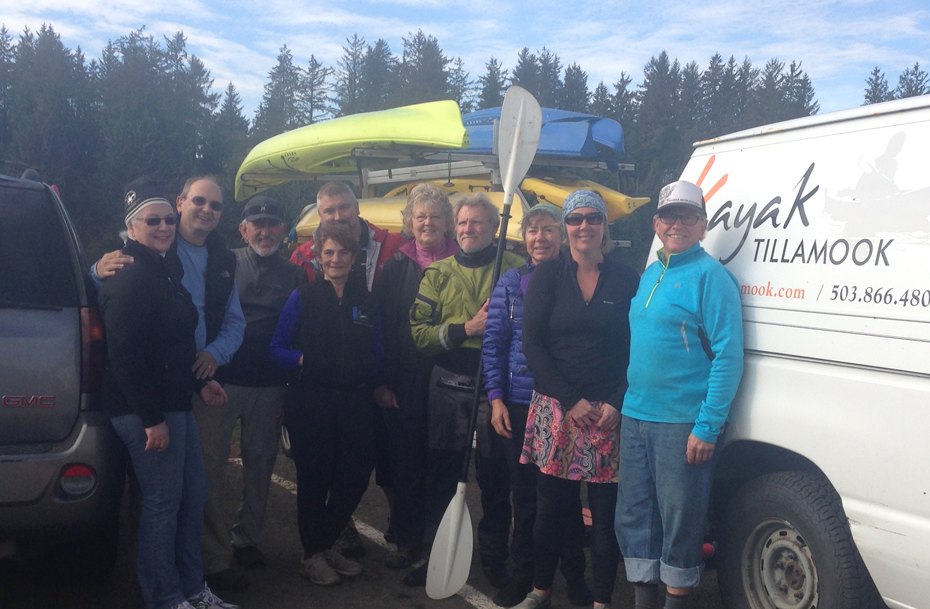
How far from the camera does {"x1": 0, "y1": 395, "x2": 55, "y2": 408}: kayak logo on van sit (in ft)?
9.68

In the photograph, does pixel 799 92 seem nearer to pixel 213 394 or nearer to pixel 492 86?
pixel 492 86

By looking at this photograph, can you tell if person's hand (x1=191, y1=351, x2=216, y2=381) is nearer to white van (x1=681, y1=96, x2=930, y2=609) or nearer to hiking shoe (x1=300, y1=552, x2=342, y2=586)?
hiking shoe (x1=300, y1=552, x2=342, y2=586)

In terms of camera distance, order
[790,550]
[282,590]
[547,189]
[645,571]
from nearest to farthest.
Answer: [790,550], [645,571], [282,590], [547,189]

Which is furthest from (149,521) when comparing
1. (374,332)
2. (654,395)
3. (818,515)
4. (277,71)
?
(277,71)

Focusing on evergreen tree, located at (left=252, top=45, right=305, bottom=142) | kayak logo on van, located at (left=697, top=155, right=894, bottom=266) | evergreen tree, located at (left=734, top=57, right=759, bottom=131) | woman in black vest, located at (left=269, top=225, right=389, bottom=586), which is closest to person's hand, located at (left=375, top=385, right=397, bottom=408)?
woman in black vest, located at (left=269, top=225, right=389, bottom=586)

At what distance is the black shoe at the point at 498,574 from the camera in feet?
12.9

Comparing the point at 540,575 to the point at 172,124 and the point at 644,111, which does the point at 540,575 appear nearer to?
the point at 172,124

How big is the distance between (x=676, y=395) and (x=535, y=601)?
1.29m

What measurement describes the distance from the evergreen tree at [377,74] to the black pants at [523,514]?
53.9 meters

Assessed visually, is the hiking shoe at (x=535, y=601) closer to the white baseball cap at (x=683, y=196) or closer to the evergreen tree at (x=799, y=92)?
the white baseball cap at (x=683, y=196)

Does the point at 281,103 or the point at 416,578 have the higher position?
the point at 281,103

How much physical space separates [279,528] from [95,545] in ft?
4.45

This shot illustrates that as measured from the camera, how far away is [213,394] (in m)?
3.62

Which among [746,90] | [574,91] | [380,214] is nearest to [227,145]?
[574,91]
